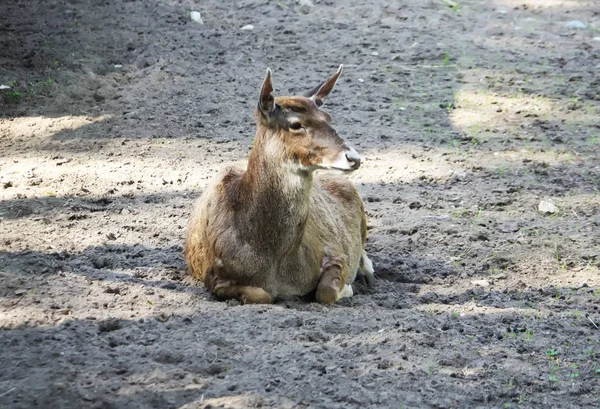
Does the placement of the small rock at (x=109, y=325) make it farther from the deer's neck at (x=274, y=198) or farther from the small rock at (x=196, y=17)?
the small rock at (x=196, y=17)

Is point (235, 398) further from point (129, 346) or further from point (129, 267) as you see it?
point (129, 267)

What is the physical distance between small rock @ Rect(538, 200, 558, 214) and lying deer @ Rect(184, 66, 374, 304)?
242 cm

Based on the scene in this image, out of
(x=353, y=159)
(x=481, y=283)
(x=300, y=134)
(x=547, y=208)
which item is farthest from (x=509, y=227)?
(x=300, y=134)

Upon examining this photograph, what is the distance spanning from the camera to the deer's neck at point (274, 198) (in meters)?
6.80

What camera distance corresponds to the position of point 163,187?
9.41 meters

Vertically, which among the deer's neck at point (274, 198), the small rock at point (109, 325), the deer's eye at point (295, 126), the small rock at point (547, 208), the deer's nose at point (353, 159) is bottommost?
the small rock at point (547, 208)

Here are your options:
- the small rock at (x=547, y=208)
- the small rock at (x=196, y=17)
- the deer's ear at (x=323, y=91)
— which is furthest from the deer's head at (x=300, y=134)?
the small rock at (x=196, y=17)

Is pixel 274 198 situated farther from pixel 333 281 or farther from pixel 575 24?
pixel 575 24

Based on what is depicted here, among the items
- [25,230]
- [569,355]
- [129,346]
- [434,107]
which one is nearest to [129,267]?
[25,230]

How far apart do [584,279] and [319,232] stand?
217cm

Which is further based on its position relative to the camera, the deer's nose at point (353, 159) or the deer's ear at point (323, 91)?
the deer's ear at point (323, 91)

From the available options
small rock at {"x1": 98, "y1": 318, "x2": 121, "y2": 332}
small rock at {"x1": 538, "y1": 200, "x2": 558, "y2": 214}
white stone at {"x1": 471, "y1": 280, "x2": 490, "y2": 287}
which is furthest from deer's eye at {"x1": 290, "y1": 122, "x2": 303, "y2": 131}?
small rock at {"x1": 538, "y1": 200, "x2": 558, "y2": 214}

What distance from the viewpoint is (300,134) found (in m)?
6.66

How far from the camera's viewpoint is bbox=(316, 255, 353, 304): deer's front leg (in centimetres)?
717
